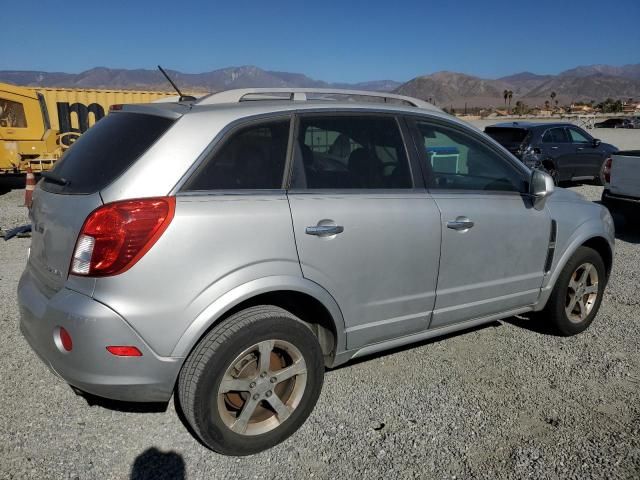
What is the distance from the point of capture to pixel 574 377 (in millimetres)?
3615

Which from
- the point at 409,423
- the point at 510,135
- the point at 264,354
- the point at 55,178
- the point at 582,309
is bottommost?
the point at 409,423

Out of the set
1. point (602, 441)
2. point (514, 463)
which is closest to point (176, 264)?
point (514, 463)

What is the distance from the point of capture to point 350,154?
10.3 feet

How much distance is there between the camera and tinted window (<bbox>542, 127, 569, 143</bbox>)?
12539mm

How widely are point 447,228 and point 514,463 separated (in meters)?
1.32

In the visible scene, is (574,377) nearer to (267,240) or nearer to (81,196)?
(267,240)

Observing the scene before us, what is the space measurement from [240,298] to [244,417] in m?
0.64

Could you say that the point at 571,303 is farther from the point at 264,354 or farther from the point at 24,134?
the point at 24,134

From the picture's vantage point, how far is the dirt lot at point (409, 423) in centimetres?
267

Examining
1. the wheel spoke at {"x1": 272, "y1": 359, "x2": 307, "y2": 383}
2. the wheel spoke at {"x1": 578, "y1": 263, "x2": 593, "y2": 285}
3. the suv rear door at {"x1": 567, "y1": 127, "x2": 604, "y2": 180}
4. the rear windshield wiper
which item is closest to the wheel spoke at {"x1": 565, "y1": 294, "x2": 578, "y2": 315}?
the wheel spoke at {"x1": 578, "y1": 263, "x2": 593, "y2": 285}

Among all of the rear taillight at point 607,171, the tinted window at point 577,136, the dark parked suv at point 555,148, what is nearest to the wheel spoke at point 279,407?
the rear taillight at point 607,171

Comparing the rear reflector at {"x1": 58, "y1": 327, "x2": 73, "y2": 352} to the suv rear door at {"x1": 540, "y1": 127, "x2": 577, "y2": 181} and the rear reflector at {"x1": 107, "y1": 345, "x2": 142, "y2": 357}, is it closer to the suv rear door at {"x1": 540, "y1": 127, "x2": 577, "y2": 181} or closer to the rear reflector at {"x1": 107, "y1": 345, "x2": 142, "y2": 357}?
the rear reflector at {"x1": 107, "y1": 345, "x2": 142, "y2": 357}

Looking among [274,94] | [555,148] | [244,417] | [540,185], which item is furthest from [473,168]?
[555,148]

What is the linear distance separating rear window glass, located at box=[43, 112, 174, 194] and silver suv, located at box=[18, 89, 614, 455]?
1 cm
